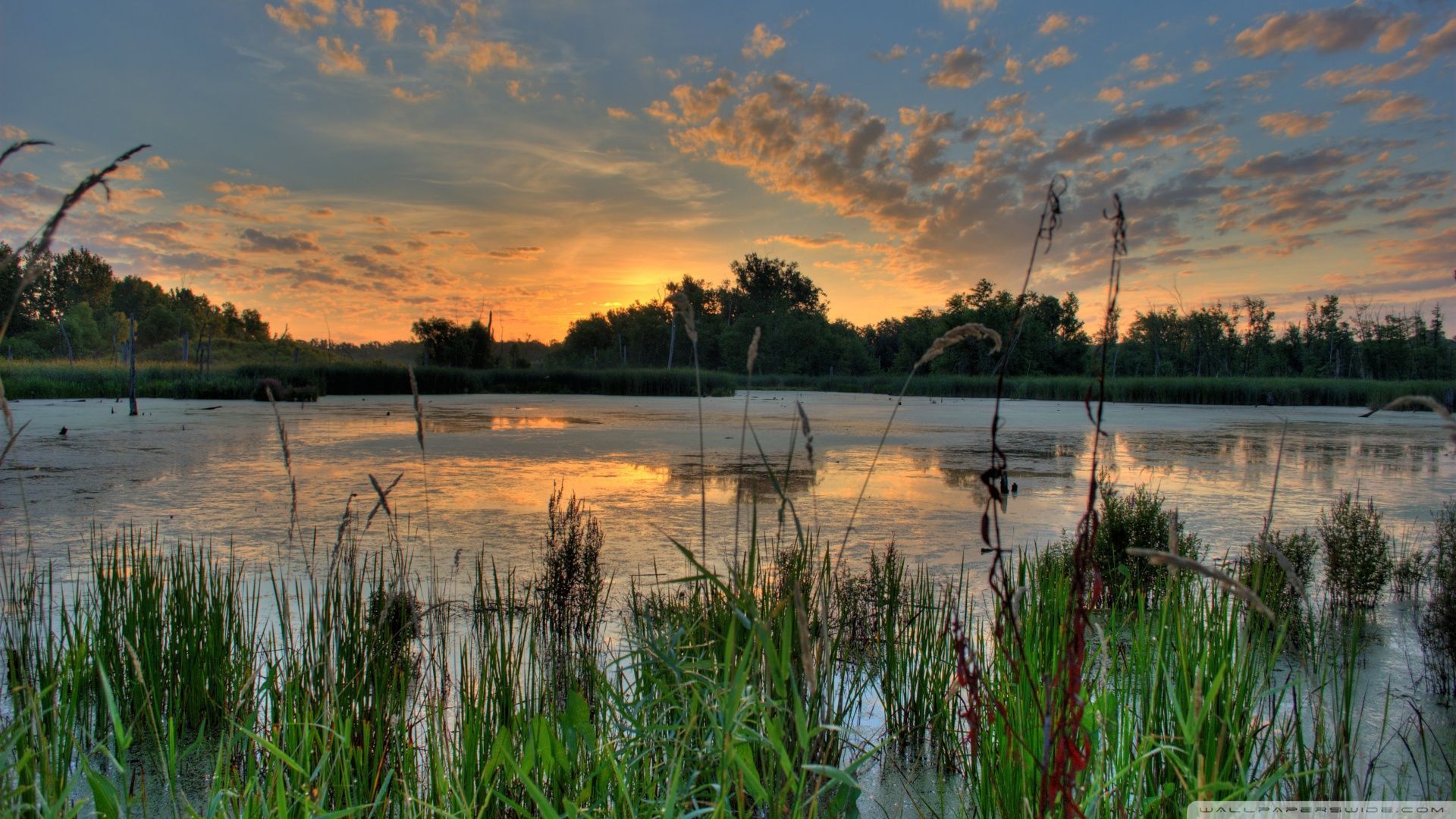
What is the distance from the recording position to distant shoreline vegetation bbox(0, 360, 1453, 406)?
2028cm

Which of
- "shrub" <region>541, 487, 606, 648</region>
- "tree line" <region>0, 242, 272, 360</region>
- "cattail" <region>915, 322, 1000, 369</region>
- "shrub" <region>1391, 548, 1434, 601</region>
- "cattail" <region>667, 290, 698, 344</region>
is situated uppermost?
"tree line" <region>0, 242, 272, 360</region>

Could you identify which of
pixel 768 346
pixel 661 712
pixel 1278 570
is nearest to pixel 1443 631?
pixel 1278 570

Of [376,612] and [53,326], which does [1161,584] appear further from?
[53,326]

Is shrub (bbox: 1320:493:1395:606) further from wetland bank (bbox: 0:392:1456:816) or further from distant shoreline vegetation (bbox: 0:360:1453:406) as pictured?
distant shoreline vegetation (bbox: 0:360:1453:406)

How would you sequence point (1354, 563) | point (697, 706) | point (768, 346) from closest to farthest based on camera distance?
point (697, 706), point (1354, 563), point (768, 346)

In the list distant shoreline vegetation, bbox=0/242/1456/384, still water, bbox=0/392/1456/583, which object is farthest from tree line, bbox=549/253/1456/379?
still water, bbox=0/392/1456/583

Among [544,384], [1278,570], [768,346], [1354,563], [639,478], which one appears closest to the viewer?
[1278,570]

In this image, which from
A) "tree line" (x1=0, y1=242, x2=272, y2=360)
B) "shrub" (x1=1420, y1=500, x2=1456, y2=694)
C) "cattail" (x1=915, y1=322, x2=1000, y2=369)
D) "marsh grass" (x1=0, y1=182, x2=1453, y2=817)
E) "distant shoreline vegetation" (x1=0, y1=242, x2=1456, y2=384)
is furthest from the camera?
"tree line" (x1=0, y1=242, x2=272, y2=360)

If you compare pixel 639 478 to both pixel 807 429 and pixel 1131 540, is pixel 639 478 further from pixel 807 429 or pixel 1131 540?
pixel 807 429

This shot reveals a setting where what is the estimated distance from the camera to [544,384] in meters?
28.3

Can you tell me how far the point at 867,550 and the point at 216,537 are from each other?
3631 millimetres

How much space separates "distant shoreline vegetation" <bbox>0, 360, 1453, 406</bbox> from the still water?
21.3ft

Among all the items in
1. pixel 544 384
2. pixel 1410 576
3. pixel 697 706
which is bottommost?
pixel 1410 576

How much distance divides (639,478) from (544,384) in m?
22.0
